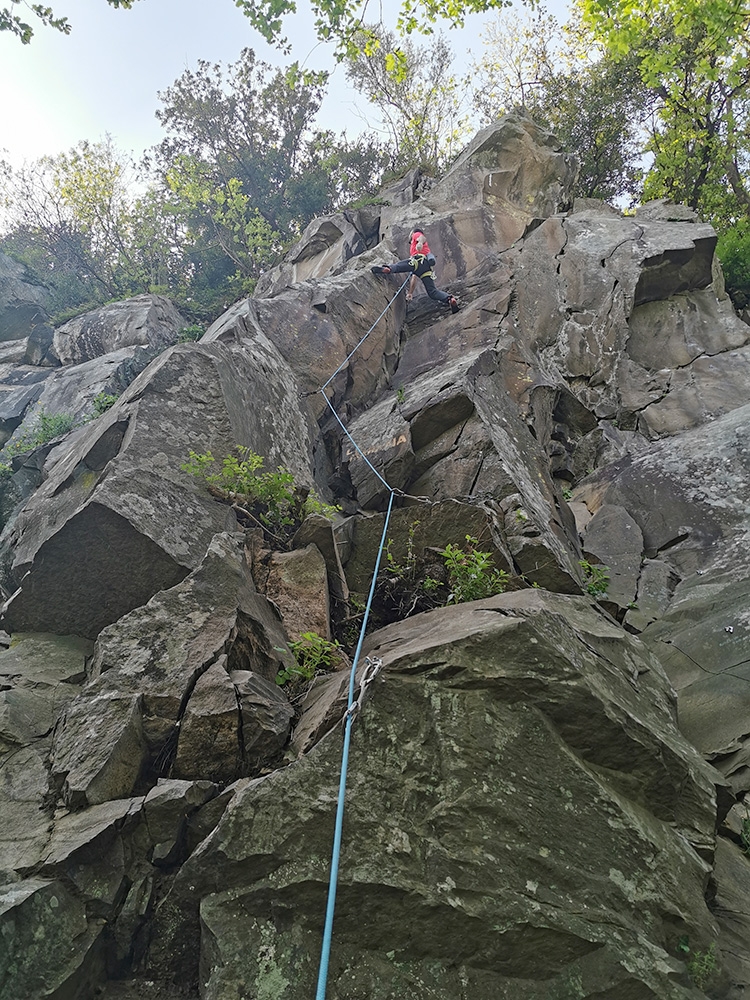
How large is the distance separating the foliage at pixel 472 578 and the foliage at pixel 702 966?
277cm

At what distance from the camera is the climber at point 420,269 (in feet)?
39.9

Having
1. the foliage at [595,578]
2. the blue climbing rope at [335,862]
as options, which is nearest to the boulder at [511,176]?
the foliage at [595,578]

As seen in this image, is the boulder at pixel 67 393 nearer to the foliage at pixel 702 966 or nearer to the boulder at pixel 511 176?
the boulder at pixel 511 176

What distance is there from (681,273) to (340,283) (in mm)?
6820

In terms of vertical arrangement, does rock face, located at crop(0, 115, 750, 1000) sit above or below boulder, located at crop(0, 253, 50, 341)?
below

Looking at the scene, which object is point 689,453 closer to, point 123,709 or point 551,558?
point 551,558

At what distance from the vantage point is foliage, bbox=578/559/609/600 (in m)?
6.79

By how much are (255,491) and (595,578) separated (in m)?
3.89

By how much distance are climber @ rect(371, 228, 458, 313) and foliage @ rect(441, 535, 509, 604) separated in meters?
7.76

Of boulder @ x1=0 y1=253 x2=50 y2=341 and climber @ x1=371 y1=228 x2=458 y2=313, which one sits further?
boulder @ x1=0 y1=253 x2=50 y2=341

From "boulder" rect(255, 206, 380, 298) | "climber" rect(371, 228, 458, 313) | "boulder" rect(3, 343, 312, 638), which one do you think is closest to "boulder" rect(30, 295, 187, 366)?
"boulder" rect(255, 206, 380, 298)

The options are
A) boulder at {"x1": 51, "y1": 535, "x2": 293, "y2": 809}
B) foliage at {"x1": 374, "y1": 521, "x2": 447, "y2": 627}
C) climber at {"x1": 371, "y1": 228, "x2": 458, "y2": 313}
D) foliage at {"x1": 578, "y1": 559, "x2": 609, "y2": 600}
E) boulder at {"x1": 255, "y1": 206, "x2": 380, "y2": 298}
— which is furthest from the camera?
boulder at {"x1": 255, "y1": 206, "x2": 380, "y2": 298}

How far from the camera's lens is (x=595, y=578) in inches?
280

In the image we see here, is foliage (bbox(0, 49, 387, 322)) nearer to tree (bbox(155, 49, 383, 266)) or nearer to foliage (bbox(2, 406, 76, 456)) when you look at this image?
tree (bbox(155, 49, 383, 266))
